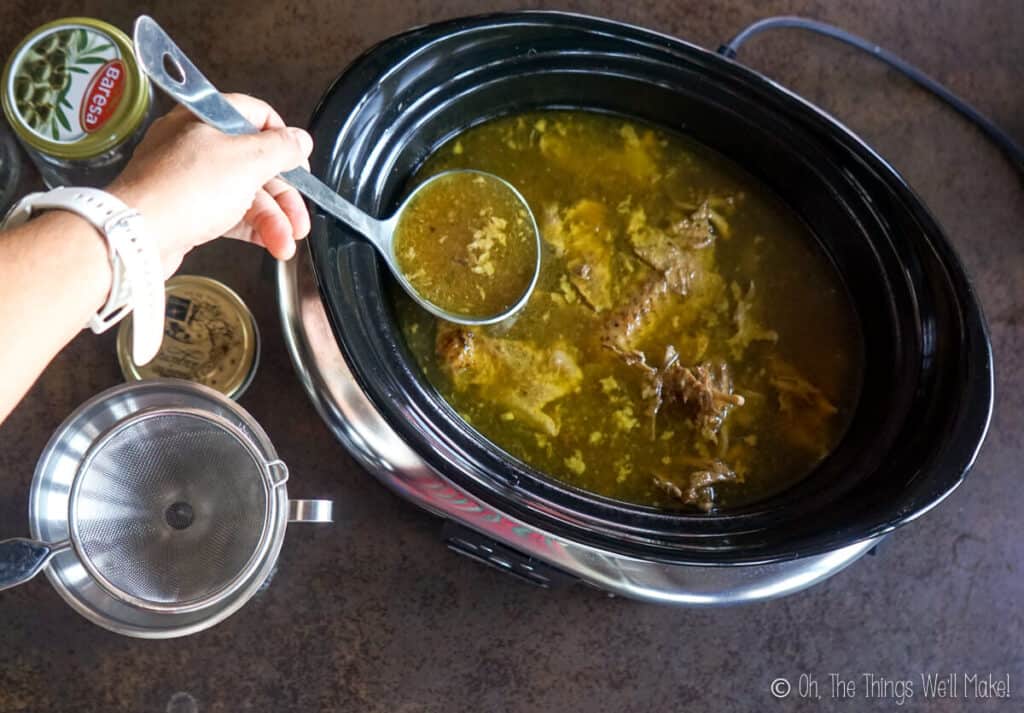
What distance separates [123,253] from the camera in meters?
0.96

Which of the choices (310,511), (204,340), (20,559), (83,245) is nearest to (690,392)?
(310,511)

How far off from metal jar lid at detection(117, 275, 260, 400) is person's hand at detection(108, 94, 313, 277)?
0.35 metres

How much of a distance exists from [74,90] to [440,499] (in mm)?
959

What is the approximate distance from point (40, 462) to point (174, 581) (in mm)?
299

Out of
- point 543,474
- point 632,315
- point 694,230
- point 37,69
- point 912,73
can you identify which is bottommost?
point 543,474

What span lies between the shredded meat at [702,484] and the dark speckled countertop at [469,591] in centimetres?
24

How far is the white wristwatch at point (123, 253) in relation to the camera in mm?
950

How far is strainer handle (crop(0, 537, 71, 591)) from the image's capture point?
1225 mm

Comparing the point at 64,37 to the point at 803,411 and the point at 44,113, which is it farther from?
the point at 803,411

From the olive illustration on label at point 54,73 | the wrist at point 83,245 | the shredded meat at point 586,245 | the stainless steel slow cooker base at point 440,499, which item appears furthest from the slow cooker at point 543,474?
the olive illustration on label at point 54,73

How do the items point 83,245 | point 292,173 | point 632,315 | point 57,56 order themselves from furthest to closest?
point 632,315
point 57,56
point 292,173
point 83,245

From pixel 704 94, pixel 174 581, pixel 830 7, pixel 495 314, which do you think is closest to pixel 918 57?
pixel 830 7

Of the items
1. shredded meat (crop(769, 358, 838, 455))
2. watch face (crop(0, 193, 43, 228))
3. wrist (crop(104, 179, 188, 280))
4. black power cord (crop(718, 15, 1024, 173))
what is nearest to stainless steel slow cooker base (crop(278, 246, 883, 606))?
shredded meat (crop(769, 358, 838, 455))

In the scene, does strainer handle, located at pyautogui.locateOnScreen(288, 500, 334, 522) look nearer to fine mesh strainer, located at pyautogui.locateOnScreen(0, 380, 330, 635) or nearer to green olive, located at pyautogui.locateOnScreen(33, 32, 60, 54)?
fine mesh strainer, located at pyautogui.locateOnScreen(0, 380, 330, 635)
